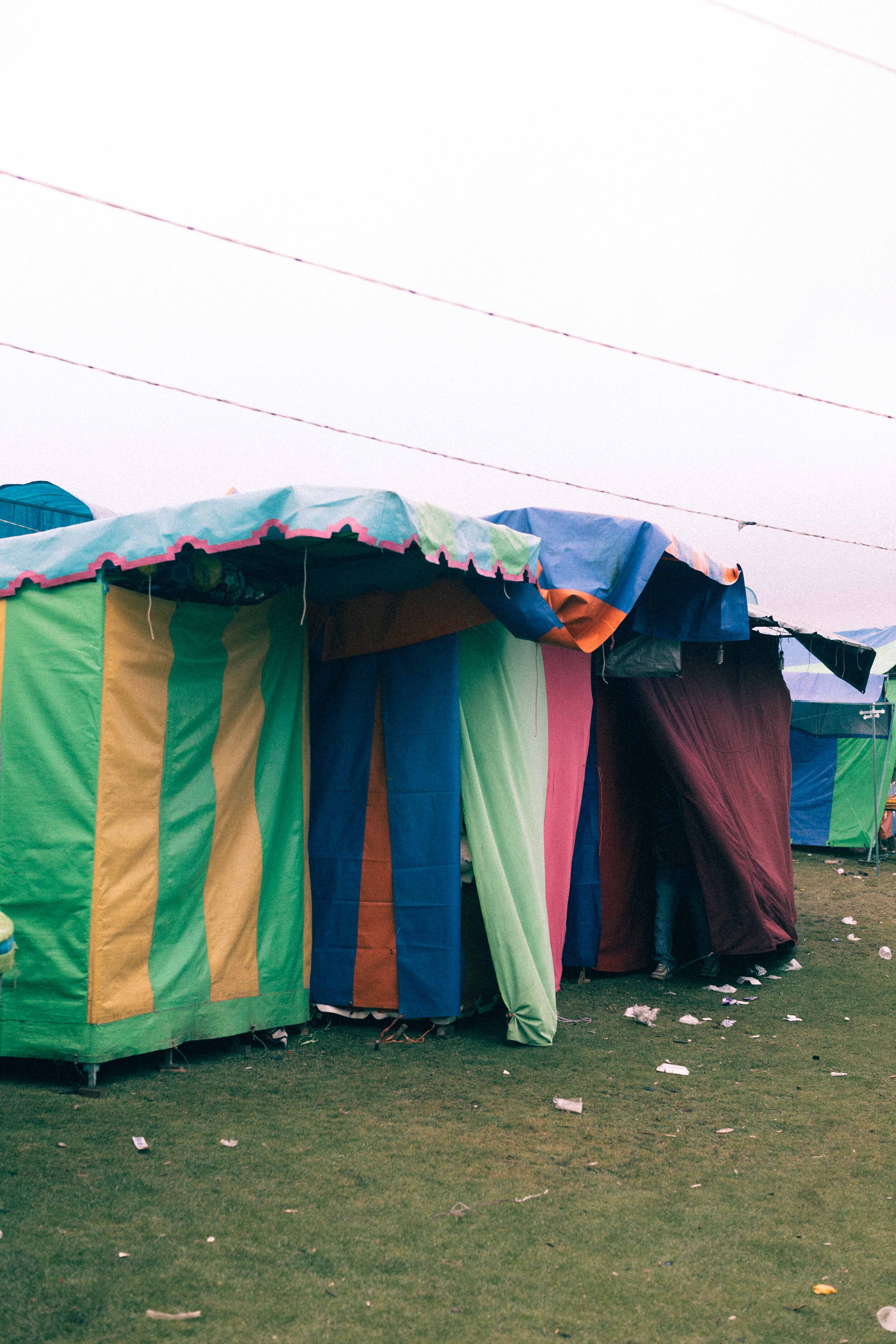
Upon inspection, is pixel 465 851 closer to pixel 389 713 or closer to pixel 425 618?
pixel 389 713

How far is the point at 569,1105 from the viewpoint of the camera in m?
4.77

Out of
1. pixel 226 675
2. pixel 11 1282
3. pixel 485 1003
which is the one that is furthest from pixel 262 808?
pixel 11 1282

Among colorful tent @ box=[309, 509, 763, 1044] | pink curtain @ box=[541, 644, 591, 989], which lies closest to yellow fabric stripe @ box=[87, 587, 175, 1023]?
colorful tent @ box=[309, 509, 763, 1044]

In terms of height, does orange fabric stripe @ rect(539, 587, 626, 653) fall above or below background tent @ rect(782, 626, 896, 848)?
above

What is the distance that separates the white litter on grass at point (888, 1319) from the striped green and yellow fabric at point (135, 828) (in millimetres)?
3275

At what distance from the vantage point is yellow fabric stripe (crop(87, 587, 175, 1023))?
15.6 feet

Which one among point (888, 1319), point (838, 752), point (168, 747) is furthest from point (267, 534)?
point (838, 752)

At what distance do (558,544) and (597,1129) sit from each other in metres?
3.13

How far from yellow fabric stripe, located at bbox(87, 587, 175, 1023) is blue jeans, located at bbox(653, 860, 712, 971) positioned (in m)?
4.07

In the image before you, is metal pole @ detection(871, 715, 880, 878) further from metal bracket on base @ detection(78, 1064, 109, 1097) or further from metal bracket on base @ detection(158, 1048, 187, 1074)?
metal bracket on base @ detection(78, 1064, 109, 1097)

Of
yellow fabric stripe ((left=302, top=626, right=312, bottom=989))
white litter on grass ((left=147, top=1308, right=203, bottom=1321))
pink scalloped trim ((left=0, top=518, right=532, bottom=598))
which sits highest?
pink scalloped trim ((left=0, top=518, right=532, bottom=598))

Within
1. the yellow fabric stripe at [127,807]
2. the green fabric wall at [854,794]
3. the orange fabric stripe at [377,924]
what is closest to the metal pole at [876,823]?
the green fabric wall at [854,794]

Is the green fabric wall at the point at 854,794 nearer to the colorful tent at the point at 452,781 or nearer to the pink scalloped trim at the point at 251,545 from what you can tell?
the colorful tent at the point at 452,781

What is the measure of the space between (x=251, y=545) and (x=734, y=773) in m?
5.07
